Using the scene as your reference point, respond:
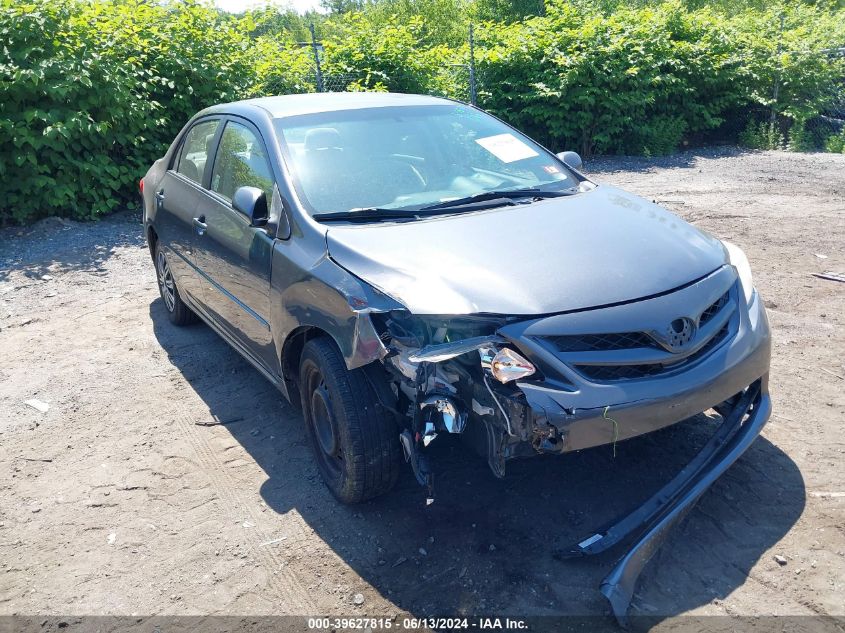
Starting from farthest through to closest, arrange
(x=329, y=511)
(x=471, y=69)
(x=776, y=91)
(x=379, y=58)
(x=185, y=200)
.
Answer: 1. (x=776, y=91)
2. (x=471, y=69)
3. (x=379, y=58)
4. (x=185, y=200)
5. (x=329, y=511)

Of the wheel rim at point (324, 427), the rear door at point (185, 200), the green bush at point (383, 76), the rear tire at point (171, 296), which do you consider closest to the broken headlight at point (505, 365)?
the wheel rim at point (324, 427)

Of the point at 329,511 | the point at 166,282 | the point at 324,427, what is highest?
the point at 324,427

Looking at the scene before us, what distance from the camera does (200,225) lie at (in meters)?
A: 4.71

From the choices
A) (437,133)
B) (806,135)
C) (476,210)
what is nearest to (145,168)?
(437,133)

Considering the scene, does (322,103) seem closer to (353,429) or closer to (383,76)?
(353,429)

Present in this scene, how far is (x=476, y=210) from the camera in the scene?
3.78 meters

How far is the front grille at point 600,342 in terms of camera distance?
2.84 metres

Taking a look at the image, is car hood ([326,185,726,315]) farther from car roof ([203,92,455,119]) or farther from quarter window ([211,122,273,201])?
car roof ([203,92,455,119])

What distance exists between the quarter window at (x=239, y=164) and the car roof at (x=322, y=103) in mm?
174

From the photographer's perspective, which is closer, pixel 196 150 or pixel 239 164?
pixel 239 164

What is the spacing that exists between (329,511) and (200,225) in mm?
2202

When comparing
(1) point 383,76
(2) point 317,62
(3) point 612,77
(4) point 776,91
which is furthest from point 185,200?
(4) point 776,91

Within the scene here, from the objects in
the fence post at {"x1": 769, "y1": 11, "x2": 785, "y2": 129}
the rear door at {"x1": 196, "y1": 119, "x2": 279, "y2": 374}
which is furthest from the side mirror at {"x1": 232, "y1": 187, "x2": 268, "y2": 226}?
the fence post at {"x1": 769, "y1": 11, "x2": 785, "y2": 129}

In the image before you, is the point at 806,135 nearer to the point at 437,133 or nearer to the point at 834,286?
the point at 834,286
